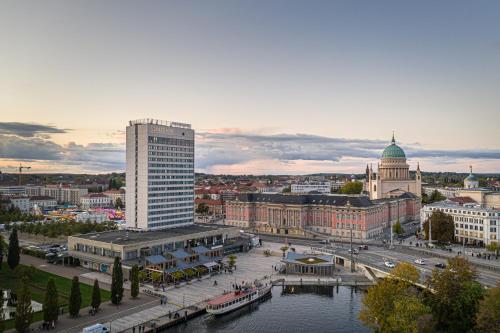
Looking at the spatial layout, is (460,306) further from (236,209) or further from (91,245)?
(236,209)

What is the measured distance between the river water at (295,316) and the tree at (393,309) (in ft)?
32.8

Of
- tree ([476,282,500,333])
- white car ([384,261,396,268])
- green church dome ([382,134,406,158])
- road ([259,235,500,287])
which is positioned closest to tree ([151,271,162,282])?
road ([259,235,500,287])

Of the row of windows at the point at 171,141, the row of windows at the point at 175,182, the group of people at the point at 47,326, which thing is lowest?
the group of people at the point at 47,326

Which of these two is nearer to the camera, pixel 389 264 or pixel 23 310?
pixel 23 310

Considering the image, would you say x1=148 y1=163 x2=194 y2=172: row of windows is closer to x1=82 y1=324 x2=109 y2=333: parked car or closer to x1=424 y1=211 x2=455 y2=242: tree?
x1=82 y1=324 x2=109 y2=333: parked car

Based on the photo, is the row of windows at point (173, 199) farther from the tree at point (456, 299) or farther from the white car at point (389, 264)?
the tree at point (456, 299)

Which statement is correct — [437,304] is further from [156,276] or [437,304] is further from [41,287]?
[41,287]

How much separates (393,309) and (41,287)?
61168 millimetres

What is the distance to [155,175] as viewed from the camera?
114562mm

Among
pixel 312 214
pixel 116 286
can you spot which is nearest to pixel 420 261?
pixel 312 214

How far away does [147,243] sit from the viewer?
9669 cm

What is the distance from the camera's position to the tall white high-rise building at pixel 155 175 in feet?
371

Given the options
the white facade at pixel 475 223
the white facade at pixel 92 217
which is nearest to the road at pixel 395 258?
the white facade at pixel 475 223

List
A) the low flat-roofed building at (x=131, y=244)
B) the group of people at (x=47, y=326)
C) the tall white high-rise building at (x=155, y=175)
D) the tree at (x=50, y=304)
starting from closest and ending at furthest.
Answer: the tree at (x=50, y=304) < the group of people at (x=47, y=326) < the low flat-roofed building at (x=131, y=244) < the tall white high-rise building at (x=155, y=175)
